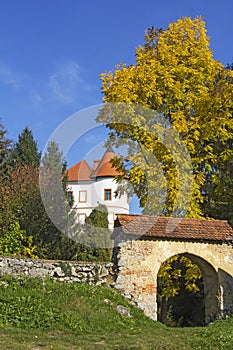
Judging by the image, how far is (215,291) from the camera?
1507 centimetres

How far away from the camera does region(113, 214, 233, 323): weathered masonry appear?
14359mm

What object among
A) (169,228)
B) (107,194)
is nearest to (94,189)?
(107,194)

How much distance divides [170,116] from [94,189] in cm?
1726

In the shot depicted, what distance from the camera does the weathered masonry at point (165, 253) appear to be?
47.1ft

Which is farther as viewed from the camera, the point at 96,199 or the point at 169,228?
the point at 96,199

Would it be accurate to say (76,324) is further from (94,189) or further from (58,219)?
(94,189)

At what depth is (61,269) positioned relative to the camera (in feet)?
46.2

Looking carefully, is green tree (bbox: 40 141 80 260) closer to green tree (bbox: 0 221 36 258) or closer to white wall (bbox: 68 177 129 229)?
green tree (bbox: 0 221 36 258)

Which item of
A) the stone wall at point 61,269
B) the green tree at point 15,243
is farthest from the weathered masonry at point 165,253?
the green tree at point 15,243

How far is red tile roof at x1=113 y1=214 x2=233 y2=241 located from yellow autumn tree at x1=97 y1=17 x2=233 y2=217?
175 centimetres

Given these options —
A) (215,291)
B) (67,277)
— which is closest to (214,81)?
(215,291)

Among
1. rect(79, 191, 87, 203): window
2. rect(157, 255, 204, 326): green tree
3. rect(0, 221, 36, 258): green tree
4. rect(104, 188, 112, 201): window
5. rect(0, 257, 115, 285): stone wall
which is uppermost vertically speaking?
rect(104, 188, 112, 201): window

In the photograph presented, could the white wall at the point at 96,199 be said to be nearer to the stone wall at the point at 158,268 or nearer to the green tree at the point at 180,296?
the green tree at the point at 180,296

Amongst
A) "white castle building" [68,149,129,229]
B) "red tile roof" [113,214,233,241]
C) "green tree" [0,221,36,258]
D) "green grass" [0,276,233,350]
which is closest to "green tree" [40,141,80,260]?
"green tree" [0,221,36,258]
